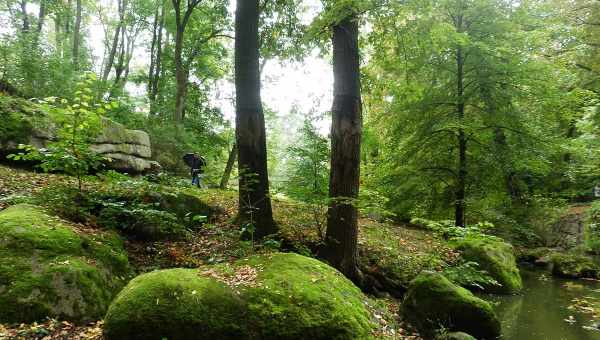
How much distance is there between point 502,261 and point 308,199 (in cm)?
629

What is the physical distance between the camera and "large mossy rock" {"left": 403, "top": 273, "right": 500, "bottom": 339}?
5.86m

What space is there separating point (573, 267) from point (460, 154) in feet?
18.4

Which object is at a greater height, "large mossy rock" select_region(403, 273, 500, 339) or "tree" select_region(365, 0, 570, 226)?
"tree" select_region(365, 0, 570, 226)

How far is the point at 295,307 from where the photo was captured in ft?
12.5

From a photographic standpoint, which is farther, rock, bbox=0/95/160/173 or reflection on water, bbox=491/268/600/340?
rock, bbox=0/95/160/173

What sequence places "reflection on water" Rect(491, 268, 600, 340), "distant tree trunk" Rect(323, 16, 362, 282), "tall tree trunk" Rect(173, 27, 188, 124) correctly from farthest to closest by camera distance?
"tall tree trunk" Rect(173, 27, 188, 124), "distant tree trunk" Rect(323, 16, 362, 282), "reflection on water" Rect(491, 268, 600, 340)

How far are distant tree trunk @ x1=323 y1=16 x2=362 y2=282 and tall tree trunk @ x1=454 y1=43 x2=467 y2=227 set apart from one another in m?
5.06

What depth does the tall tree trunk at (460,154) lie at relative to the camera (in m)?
10.5

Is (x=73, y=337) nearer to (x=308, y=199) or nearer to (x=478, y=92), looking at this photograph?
(x=308, y=199)

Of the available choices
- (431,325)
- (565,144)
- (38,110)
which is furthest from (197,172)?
(565,144)

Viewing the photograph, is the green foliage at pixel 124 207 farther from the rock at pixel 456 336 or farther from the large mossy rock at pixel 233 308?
the rock at pixel 456 336

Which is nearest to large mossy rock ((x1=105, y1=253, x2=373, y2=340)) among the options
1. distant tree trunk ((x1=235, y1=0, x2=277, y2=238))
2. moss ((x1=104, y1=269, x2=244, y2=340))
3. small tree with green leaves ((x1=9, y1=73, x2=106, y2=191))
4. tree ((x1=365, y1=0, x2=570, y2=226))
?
moss ((x1=104, y1=269, x2=244, y2=340))

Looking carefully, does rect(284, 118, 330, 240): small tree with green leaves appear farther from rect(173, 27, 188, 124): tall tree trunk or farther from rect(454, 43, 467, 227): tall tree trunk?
rect(173, 27, 188, 124): tall tree trunk

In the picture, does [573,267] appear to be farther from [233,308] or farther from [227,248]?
[233,308]
